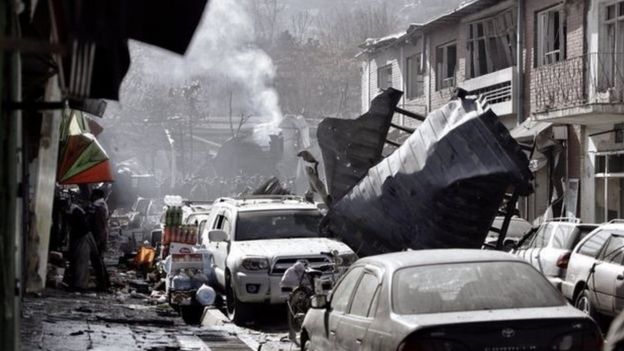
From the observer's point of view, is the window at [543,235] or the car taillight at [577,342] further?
the window at [543,235]

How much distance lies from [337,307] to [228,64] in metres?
66.3

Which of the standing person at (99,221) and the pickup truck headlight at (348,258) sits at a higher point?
the standing person at (99,221)

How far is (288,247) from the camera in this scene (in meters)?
16.4

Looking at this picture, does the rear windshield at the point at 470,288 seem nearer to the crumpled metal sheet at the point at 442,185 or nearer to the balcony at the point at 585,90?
the crumpled metal sheet at the point at 442,185

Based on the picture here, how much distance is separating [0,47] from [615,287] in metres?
11.2

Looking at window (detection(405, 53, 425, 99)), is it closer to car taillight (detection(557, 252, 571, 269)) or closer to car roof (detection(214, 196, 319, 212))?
car roof (detection(214, 196, 319, 212))

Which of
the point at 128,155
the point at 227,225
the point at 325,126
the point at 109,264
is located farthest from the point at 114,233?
the point at 128,155

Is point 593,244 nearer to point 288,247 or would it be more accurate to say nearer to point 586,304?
point 586,304

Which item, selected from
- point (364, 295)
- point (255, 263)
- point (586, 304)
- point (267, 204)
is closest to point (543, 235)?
point (586, 304)

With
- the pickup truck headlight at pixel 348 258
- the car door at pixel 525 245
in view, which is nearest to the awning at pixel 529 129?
the car door at pixel 525 245

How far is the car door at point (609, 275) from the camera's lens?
14.2 metres

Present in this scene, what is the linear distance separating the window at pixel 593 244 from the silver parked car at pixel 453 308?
667 cm

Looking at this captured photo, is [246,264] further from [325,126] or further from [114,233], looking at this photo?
[114,233]

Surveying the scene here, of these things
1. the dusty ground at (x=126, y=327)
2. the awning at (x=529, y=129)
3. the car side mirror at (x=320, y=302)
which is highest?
the awning at (x=529, y=129)
